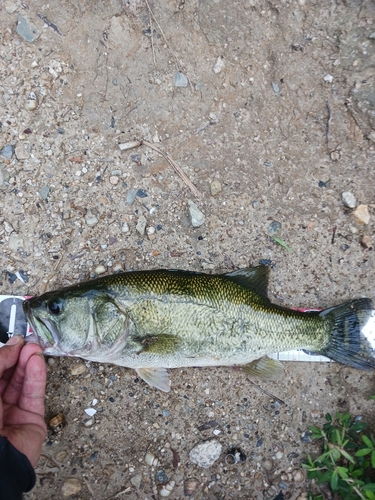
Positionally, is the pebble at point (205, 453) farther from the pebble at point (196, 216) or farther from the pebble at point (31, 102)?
the pebble at point (31, 102)

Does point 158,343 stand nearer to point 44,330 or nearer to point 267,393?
point 44,330

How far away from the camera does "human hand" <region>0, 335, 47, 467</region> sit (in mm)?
3496

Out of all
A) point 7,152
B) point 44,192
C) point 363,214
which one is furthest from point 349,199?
point 7,152

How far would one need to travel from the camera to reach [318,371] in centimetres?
395

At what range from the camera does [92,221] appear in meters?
3.97

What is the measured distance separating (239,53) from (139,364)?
120 inches

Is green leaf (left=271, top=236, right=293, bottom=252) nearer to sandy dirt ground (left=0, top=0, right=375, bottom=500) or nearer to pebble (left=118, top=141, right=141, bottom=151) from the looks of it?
sandy dirt ground (left=0, top=0, right=375, bottom=500)

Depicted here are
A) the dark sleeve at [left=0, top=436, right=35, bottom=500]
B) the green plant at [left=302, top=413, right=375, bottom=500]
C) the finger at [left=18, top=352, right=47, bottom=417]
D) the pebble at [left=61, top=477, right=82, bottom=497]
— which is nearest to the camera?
the dark sleeve at [left=0, top=436, right=35, bottom=500]

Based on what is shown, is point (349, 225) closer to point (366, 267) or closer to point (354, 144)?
point (366, 267)

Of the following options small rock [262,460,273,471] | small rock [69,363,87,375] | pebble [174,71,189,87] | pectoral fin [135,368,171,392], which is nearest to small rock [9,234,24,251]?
small rock [69,363,87,375]

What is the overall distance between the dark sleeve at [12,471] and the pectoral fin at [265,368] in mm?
1929

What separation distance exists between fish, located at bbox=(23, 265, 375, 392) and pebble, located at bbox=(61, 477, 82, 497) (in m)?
1.22

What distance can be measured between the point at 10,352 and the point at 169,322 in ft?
4.65

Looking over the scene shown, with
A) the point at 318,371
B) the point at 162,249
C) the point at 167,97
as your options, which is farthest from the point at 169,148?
the point at 318,371
